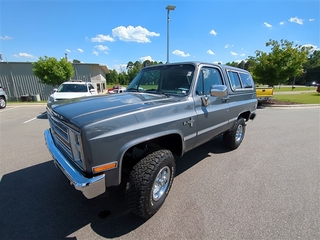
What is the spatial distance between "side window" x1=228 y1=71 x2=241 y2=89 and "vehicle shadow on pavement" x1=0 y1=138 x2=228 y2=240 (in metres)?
3.33

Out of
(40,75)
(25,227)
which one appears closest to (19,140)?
(25,227)

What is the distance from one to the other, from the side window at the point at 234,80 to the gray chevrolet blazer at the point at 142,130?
1.19 feet

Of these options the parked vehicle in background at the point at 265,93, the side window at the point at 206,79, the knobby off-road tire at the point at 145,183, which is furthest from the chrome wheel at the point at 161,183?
the parked vehicle in background at the point at 265,93

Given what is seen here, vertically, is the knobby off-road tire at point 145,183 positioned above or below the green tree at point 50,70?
below

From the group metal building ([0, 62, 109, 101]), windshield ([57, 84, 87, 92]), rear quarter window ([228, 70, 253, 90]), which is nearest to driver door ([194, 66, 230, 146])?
rear quarter window ([228, 70, 253, 90])

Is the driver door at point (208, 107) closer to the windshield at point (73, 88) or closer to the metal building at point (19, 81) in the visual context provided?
the windshield at point (73, 88)

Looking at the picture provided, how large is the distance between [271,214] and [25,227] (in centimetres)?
321

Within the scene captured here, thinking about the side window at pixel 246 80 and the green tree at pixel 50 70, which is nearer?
the side window at pixel 246 80

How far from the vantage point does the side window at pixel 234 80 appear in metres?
3.97

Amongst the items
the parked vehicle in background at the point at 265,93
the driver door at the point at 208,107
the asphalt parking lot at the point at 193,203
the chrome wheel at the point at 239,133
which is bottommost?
the asphalt parking lot at the point at 193,203

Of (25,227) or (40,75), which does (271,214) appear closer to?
(25,227)

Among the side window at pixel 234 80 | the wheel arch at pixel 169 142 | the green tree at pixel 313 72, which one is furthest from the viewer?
the green tree at pixel 313 72

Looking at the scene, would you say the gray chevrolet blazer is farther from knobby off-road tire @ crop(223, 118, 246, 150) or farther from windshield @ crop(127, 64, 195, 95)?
knobby off-road tire @ crop(223, 118, 246, 150)

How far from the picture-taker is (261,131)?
6312 mm
